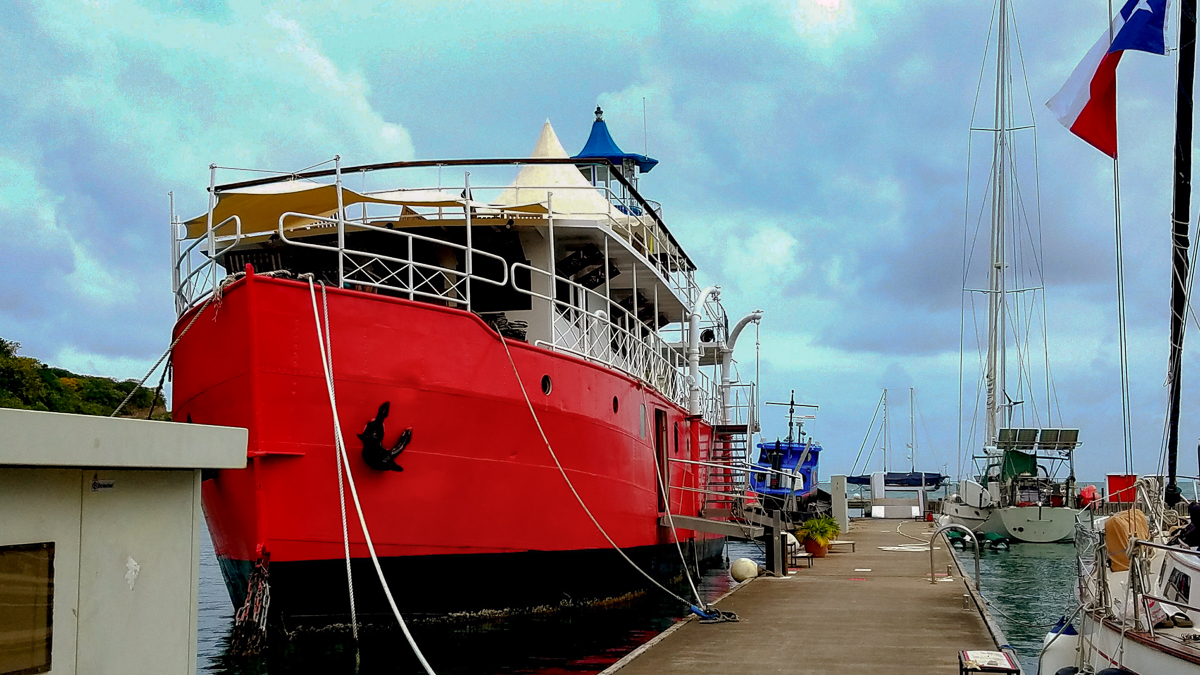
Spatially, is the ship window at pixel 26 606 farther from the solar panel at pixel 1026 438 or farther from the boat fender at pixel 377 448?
the solar panel at pixel 1026 438

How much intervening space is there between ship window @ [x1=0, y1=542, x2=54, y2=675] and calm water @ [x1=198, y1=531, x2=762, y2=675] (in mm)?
7244

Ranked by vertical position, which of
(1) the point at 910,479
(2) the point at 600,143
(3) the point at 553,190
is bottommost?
(1) the point at 910,479

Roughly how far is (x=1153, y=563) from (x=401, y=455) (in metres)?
8.05

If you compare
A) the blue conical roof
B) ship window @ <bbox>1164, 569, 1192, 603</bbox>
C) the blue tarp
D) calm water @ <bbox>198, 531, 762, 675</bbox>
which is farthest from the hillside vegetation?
the blue tarp

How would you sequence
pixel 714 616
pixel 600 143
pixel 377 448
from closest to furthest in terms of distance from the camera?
pixel 377 448 < pixel 714 616 < pixel 600 143

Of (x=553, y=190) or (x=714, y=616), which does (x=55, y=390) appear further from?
(x=714, y=616)

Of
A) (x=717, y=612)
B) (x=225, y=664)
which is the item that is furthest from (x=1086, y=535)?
(x=225, y=664)

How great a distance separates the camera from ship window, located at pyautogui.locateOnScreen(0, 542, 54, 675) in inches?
144

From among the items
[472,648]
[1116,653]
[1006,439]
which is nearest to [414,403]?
[472,648]

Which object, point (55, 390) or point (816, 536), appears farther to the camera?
point (55, 390)

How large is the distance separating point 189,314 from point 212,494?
218 cm

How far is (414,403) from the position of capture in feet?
38.2

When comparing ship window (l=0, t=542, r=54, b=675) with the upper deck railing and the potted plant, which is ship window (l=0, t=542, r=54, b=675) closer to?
the upper deck railing

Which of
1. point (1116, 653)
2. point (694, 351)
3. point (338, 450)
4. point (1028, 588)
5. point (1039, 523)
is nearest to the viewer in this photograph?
point (1116, 653)
